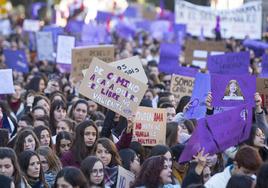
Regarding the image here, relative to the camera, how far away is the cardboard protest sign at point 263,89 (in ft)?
40.3

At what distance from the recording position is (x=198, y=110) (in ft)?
40.8

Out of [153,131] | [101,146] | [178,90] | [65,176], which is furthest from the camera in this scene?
[178,90]

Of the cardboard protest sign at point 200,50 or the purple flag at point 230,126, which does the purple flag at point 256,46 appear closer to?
the cardboard protest sign at point 200,50

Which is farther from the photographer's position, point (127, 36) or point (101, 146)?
point (127, 36)

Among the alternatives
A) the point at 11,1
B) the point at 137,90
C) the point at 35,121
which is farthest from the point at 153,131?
the point at 11,1

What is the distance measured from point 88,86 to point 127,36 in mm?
22556

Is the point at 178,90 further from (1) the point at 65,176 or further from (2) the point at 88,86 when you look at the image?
(1) the point at 65,176

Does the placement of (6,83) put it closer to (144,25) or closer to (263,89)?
(263,89)

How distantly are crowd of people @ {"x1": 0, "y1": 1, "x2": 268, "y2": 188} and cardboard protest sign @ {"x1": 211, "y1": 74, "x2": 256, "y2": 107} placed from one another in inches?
3.2

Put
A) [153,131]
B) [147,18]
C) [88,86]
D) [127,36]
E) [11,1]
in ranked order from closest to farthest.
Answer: [153,131], [88,86], [127,36], [147,18], [11,1]

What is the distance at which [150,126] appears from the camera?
38.2 feet

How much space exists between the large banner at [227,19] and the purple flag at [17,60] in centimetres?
524

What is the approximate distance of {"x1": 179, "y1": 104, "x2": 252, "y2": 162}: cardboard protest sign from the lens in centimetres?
954

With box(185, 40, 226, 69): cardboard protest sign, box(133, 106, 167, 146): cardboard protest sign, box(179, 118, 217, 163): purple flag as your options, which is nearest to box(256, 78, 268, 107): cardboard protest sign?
box(133, 106, 167, 146): cardboard protest sign
